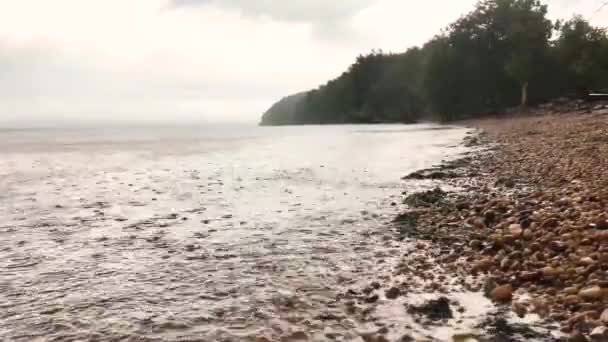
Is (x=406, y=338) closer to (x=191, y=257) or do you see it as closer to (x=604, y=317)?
(x=604, y=317)

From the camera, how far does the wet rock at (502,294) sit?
6.71 meters

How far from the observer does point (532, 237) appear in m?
8.78

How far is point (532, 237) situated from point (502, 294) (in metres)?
2.51

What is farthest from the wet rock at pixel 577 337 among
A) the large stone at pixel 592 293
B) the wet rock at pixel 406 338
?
the wet rock at pixel 406 338

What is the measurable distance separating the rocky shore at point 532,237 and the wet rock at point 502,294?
0.01 metres

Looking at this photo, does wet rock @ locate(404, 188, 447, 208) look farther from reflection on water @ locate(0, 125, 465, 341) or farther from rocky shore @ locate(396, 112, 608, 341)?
reflection on water @ locate(0, 125, 465, 341)

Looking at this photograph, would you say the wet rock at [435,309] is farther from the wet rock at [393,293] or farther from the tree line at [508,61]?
the tree line at [508,61]

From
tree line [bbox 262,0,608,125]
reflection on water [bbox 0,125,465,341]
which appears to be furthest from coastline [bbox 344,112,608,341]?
tree line [bbox 262,0,608,125]

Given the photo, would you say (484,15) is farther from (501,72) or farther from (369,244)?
(369,244)

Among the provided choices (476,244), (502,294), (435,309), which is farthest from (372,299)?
(476,244)

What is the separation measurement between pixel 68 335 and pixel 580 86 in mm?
83158

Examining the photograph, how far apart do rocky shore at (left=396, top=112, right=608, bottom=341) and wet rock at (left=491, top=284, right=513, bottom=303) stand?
1 cm

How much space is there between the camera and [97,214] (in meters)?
15.3

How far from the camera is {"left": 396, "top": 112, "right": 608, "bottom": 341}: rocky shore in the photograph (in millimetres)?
6180
